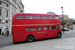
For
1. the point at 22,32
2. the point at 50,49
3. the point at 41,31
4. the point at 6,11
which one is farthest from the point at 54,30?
the point at 6,11

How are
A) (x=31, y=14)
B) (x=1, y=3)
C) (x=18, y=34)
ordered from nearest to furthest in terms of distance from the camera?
(x=18, y=34) → (x=31, y=14) → (x=1, y=3)

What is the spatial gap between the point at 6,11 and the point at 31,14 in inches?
874

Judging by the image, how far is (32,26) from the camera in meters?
10.7

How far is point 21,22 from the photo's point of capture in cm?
1016

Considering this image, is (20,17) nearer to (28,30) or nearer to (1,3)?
(28,30)

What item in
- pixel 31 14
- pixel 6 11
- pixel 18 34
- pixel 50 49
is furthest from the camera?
pixel 6 11

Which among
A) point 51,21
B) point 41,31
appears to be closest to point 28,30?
point 41,31

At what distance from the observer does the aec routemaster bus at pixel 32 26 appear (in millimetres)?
9945

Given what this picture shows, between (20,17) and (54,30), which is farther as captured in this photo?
(54,30)

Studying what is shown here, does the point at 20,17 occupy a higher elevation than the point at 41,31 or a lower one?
higher

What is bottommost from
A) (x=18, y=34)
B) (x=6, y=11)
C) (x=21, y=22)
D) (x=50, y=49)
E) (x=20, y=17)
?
(x=50, y=49)

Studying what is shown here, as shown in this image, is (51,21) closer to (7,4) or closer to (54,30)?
(54,30)

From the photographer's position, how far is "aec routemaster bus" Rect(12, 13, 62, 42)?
9.95 meters

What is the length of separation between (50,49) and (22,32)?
→ 4.78m
